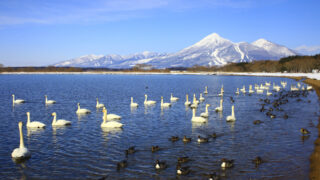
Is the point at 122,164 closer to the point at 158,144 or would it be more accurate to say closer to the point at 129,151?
the point at 129,151

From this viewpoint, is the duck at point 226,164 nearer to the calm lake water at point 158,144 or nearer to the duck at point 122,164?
the calm lake water at point 158,144

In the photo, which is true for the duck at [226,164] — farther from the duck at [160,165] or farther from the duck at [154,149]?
the duck at [154,149]

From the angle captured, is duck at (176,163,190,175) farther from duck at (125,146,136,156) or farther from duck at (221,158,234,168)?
duck at (125,146,136,156)

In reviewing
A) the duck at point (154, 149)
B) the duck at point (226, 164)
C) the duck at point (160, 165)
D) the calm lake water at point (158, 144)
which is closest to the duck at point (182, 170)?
the calm lake water at point (158, 144)

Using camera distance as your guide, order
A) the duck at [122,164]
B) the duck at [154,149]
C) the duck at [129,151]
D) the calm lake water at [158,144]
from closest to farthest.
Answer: the calm lake water at [158,144]
the duck at [122,164]
the duck at [129,151]
the duck at [154,149]

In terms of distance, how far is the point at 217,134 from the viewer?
23.4 metres

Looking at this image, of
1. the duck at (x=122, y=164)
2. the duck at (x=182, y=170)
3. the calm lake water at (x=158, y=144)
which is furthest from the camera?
→ the duck at (x=122, y=164)

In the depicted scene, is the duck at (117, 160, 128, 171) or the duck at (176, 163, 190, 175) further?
the duck at (117, 160, 128, 171)

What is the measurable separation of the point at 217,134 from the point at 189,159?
6907 mm

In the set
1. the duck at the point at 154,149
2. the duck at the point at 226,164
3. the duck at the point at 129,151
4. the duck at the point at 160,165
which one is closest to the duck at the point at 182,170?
the duck at the point at 160,165

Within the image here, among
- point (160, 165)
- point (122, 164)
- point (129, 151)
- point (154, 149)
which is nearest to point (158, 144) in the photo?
point (154, 149)

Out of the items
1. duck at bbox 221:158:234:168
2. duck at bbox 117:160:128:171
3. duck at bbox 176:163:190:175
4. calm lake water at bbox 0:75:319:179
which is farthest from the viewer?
duck at bbox 117:160:128:171

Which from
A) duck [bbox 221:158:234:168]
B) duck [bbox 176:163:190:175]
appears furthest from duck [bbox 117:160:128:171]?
duck [bbox 221:158:234:168]

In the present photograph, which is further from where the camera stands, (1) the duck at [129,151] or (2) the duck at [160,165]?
(1) the duck at [129,151]
